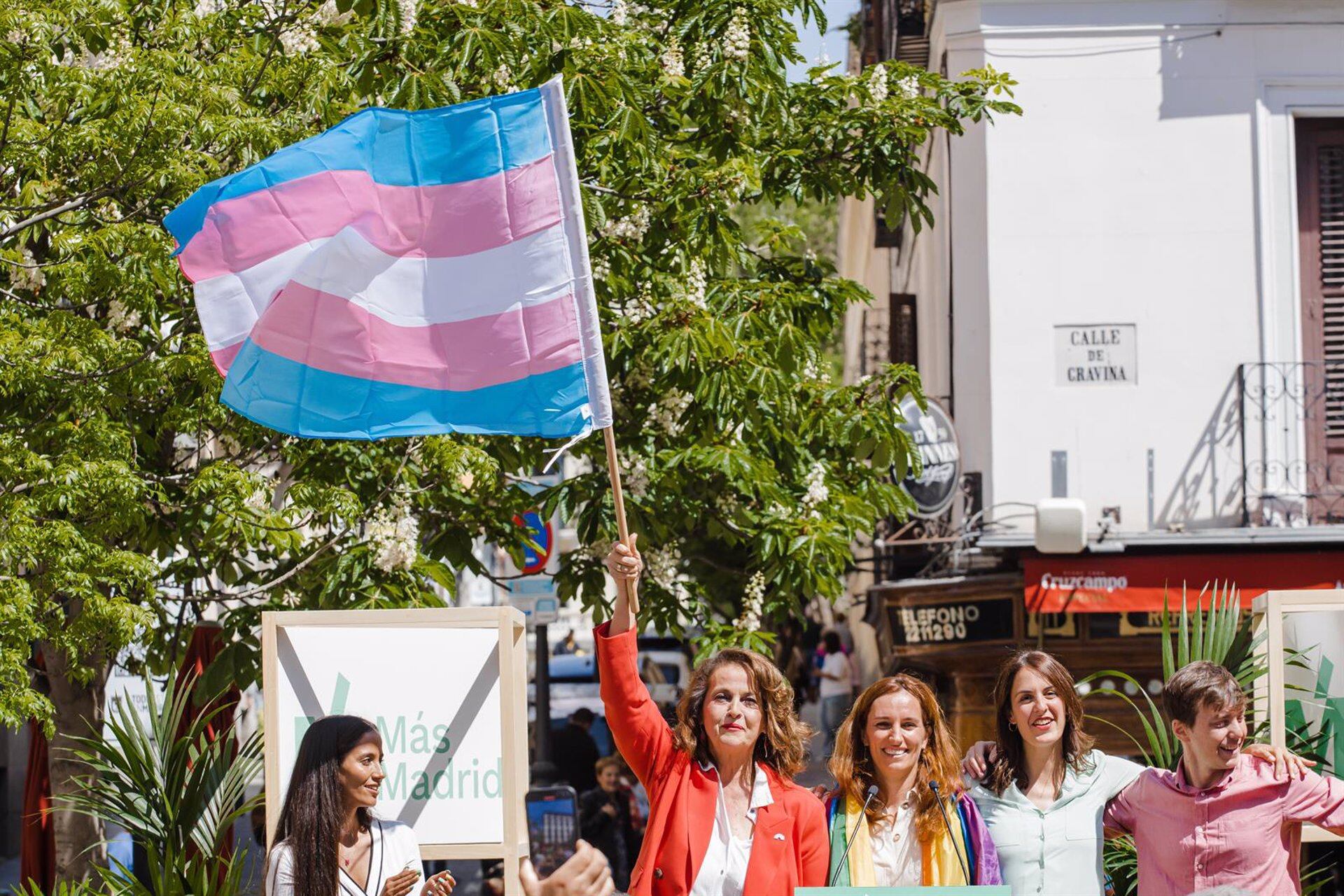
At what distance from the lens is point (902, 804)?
17.4ft

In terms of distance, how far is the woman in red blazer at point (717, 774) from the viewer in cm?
511

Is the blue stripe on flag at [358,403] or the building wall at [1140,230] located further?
the building wall at [1140,230]

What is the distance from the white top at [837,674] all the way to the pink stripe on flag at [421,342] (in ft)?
54.6

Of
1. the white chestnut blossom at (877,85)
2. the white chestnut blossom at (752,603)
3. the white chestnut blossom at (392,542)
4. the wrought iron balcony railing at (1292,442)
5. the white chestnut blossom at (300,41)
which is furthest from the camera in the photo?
the wrought iron balcony railing at (1292,442)

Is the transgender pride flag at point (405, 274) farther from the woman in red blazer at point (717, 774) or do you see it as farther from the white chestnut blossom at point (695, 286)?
the white chestnut blossom at point (695, 286)

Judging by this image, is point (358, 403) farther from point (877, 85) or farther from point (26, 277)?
point (877, 85)

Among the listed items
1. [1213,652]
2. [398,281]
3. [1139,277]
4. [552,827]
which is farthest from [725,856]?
[1139,277]

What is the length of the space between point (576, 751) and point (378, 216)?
1052 centimetres

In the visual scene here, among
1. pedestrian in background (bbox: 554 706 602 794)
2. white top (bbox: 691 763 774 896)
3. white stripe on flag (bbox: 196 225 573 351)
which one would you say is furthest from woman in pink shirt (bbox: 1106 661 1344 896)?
pedestrian in background (bbox: 554 706 602 794)

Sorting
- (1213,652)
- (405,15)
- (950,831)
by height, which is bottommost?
(950,831)

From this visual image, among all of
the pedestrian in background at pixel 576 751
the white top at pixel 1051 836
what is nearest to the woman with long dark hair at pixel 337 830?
the white top at pixel 1051 836

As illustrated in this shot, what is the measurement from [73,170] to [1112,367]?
8.65 metres

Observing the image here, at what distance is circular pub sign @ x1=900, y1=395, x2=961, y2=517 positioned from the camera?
13.8 m

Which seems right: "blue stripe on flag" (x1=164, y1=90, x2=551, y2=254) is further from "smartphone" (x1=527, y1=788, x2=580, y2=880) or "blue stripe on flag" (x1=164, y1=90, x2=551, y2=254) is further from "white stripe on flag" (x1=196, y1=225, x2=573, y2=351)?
"smartphone" (x1=527, y1=788, x2=580, y2=880)
